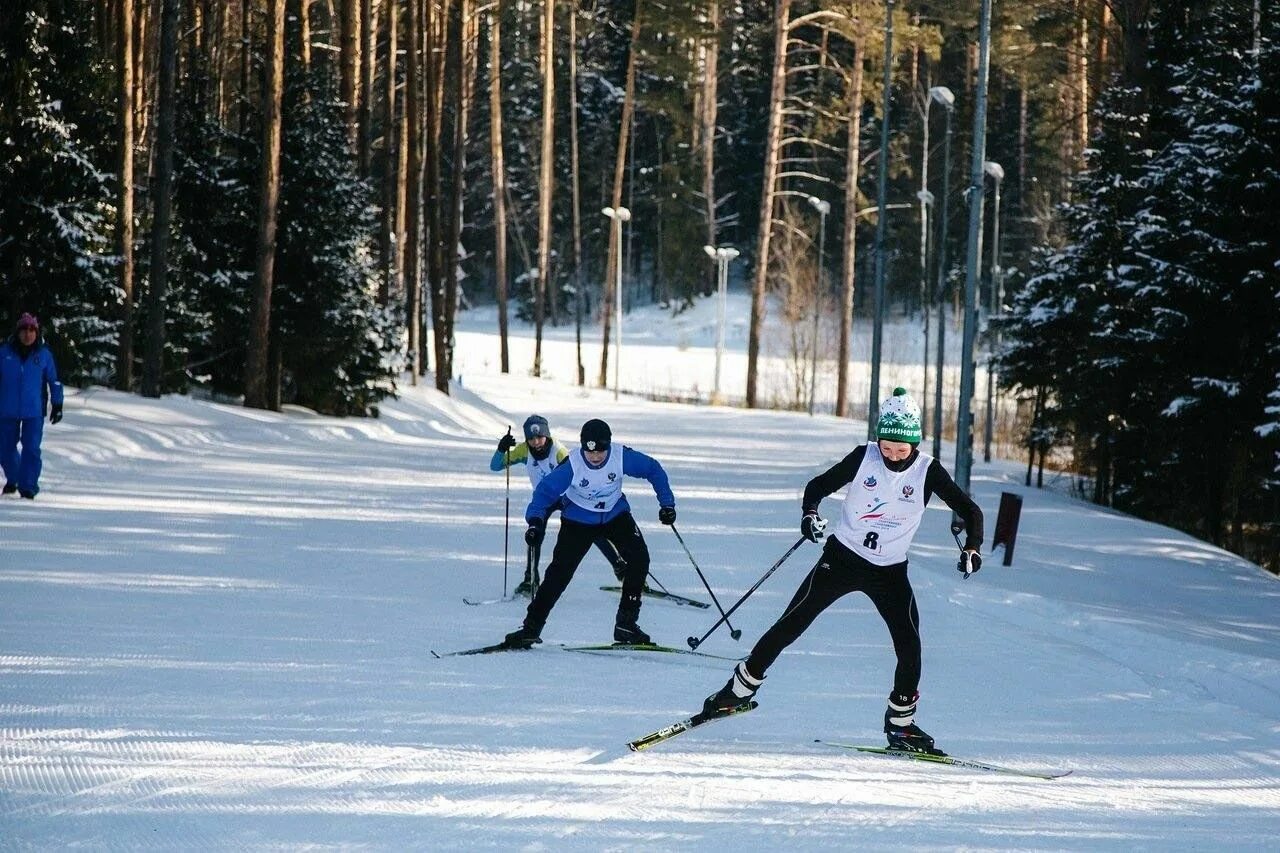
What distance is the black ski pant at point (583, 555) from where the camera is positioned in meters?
9.20

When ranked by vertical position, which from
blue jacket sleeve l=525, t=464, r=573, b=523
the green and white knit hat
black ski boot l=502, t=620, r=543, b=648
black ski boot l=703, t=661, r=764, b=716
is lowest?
black ski boot l=502, t=620, r=543, b=648

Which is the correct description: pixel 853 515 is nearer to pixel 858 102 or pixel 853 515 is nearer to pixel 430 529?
pixel 430 529

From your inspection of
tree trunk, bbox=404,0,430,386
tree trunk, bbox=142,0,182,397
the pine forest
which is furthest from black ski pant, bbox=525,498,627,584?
tree trunk, bbox=404,0,430,386

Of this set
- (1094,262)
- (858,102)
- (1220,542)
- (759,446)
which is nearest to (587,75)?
(858,102)

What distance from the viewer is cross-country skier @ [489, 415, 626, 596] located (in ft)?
34.8

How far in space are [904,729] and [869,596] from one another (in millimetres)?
694

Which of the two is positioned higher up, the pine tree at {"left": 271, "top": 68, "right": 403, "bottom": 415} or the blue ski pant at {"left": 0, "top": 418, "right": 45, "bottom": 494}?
the pine tree at {"left": 271, "top": 68, "right": 403, "bottom": 415}

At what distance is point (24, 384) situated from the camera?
1441 cm

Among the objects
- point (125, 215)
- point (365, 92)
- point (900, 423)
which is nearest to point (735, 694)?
point (900, 423)

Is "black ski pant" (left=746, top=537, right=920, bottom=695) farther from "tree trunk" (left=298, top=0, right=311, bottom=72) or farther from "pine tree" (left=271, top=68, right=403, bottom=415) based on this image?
"tree trunk" (left=298, top=0, right=311, bottom=72)

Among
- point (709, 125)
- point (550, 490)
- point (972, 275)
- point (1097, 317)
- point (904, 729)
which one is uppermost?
point (709, 125)

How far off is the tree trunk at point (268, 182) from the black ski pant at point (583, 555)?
59.3 feet

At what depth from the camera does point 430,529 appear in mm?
15367

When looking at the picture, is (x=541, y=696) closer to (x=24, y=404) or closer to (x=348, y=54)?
(x=24, y=404)
